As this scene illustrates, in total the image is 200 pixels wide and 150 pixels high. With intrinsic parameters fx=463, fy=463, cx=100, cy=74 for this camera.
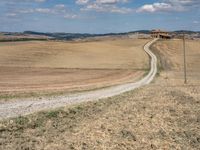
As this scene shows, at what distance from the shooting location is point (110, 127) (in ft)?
69.5

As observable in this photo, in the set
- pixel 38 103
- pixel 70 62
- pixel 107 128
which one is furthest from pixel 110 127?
pixel 70 62

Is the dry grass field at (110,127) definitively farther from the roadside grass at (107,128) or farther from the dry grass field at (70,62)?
the dry grass field at (70,62)

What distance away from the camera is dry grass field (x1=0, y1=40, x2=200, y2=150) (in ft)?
59.6

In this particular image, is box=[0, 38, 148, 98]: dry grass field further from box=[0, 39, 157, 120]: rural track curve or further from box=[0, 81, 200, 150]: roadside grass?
box=[0, 81, 200, 150]: roadside grass

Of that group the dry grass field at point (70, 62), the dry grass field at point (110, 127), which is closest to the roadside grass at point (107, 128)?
the dry grass field at point (110, 127)

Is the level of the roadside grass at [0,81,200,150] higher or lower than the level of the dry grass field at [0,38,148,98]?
higher

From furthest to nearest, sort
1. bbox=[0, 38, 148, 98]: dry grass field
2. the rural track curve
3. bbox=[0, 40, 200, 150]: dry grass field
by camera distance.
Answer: bbox=[0, 38, 148, 98]: dry grass field, the rural track curve, bbox=[0, 40, 200, 150]: dry grass field

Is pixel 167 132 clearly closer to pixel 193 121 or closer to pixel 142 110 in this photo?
pixel 193 121

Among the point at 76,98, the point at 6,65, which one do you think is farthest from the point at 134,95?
the point at 6,65

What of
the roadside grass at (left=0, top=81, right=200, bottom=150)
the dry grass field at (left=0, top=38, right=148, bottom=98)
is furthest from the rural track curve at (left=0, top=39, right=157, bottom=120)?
the dry grass field at (left=0, top=38, right=148, bottom=98)

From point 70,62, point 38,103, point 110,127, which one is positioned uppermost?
point 110,127

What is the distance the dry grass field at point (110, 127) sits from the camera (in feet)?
59.6

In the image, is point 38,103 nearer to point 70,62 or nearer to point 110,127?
→ point 110,127

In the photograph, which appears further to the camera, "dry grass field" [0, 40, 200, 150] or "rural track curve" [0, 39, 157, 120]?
"rural track curve" [0, 39, 157, 120]
